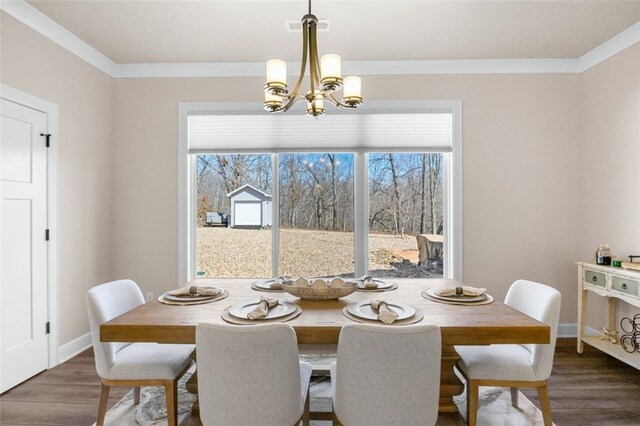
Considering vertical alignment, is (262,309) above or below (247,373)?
above

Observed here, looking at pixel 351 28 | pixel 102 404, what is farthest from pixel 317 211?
pixel 102 404

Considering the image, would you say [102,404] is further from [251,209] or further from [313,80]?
[251,209]

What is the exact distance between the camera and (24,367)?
254 centimetres

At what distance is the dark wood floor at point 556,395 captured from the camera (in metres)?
2.09

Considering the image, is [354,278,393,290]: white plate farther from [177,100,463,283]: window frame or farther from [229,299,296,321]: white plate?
[177,100,463,283]: window frame

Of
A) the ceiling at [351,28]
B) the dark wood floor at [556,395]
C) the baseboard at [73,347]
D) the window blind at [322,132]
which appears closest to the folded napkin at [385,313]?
the dark wood floor at [556,395]

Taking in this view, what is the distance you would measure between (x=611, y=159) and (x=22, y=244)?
15.4ft

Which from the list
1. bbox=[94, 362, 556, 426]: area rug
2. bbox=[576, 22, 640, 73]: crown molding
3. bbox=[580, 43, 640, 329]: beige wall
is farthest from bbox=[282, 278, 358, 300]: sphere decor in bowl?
bbox=[576, 22, 640, 73]: crown molding

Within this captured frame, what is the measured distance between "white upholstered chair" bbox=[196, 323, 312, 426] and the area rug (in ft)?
2.84

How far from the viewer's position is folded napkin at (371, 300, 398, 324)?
146 cm

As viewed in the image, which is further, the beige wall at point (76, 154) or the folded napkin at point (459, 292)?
the beige wall at point (76, 154)

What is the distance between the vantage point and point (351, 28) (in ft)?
9.22

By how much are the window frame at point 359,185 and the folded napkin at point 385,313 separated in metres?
1.92

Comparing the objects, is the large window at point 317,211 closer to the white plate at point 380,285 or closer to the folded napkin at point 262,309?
the white plate at point 380,285
